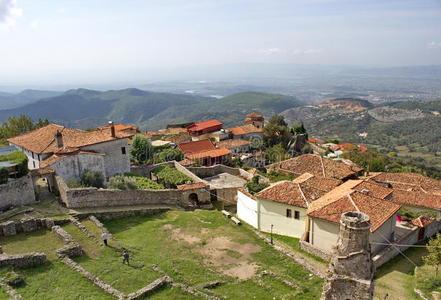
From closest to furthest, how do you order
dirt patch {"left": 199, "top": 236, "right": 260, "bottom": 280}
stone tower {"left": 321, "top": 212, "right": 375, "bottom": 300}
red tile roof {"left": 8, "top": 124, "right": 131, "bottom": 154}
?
1. stone tower {"left": 321, "top": 212, "right": 375, "bottom": 300}
2. dirt patch {"left": 199, "top": 236, "right": 260, "bottom": 280}
3. red tile roof {"left": 8, "top": 124, "right": 131, "bottom": 154}

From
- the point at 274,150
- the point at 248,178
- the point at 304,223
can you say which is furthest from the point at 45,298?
the point at 274,150

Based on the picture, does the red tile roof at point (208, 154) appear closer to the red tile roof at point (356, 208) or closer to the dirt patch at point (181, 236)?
the dirt patch at point (181, 236)

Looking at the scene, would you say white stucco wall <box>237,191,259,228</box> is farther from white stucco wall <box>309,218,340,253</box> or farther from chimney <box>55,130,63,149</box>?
chimney <box>55,130,63,149</box>

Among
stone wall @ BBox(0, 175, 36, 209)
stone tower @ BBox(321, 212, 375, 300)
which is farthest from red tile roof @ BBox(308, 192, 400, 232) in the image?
stone wall @ BBox(0, 175, 36, 209)

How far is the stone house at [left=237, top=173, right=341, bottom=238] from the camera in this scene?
23.5 m

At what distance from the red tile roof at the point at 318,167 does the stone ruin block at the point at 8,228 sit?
26461 millimetres

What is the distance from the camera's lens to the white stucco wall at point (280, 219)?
2345 centimetres

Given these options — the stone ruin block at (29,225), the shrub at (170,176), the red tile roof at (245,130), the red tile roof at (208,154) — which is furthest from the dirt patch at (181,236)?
the red tile roof at (245,130)

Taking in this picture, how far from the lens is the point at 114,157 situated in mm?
32281

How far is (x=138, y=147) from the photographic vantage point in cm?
4203

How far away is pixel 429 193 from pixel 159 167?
1014 inches

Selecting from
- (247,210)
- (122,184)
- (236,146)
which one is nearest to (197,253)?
(247,210)

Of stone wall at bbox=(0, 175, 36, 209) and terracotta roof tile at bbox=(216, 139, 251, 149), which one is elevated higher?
stone wall at bbox=(0, 175, 36, 209)

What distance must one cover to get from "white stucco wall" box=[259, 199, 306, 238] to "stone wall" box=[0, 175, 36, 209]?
52.9 feet
